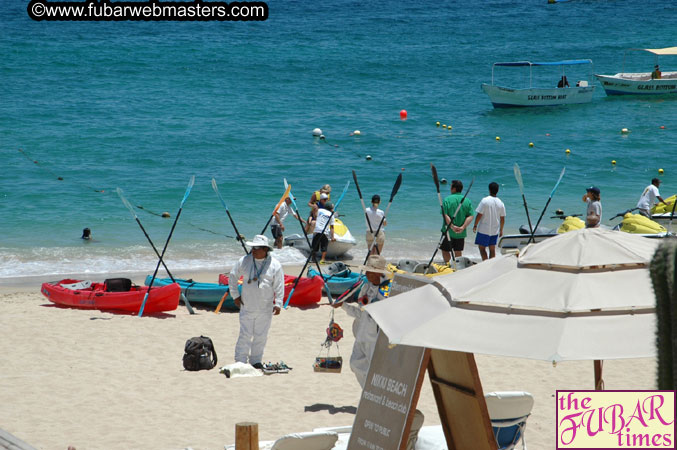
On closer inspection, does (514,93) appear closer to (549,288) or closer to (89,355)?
(89,355)

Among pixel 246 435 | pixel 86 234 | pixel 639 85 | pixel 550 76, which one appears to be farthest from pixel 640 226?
pixel 550 76

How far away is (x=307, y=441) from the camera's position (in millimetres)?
6012

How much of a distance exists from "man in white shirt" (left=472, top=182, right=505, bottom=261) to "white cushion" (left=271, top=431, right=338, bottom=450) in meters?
7.31

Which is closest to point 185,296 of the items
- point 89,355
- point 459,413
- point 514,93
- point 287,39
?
point 89,355

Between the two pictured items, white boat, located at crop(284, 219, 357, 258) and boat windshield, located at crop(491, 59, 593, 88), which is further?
boat windshield, located at crop(491, 59, 593, 88)

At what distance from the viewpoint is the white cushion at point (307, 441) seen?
19.3 feet

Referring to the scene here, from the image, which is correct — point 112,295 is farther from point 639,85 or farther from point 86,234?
point 639,85

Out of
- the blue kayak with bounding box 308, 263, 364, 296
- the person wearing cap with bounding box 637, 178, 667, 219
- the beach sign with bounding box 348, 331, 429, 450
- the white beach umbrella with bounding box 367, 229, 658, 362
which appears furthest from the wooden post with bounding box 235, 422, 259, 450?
the person wearing cap with bounding box 637, 178, 667, 219

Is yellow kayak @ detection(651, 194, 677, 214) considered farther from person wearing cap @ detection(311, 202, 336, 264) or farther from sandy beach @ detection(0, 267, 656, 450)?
sandy beach @ detection(0, 267, 656, 450)

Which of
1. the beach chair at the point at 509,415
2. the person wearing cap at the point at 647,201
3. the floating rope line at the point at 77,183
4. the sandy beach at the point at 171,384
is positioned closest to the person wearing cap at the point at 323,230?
the sandy beach at the point at 171,384

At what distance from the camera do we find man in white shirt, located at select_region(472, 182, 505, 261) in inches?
508

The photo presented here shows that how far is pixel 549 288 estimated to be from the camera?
4734mm

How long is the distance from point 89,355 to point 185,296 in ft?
8.45

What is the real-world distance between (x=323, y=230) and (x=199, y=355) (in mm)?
4994
